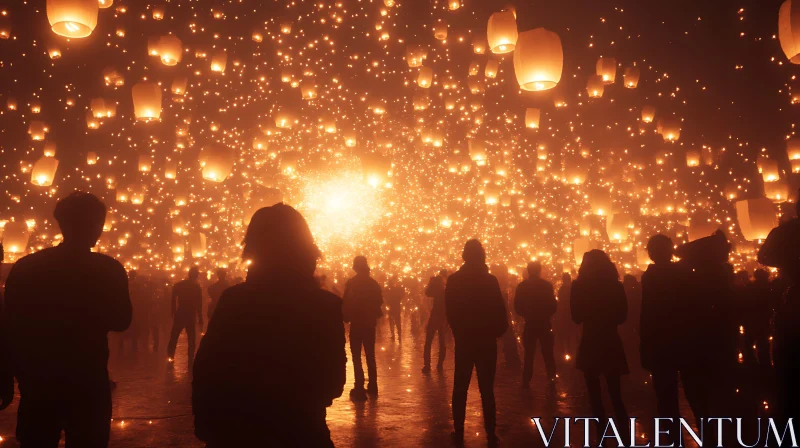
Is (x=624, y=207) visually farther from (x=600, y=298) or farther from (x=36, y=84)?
(x=36, y=84)

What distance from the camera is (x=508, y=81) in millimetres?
22609

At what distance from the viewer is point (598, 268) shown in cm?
424

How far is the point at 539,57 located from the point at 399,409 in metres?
4.12

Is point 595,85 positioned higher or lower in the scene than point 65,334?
higher

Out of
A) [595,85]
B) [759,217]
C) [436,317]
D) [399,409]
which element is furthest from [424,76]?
[399,409]

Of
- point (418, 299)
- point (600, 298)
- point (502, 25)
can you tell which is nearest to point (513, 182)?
point (418, 299)

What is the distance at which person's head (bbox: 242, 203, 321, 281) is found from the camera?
1797 mm

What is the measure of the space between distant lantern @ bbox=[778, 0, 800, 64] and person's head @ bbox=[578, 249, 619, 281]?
9.78 ft

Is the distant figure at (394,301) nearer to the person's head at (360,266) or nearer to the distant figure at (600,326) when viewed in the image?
the person's head at (360,266)

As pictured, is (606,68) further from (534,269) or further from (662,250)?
(662,250)

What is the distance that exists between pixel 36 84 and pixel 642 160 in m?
21.7

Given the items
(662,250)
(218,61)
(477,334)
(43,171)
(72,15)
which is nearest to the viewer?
(662,250)

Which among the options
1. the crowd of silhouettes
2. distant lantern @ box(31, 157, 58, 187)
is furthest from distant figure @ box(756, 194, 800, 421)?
distant lantern @ box(31, 157, 58, 187)

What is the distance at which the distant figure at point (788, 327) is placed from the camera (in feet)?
8.26
